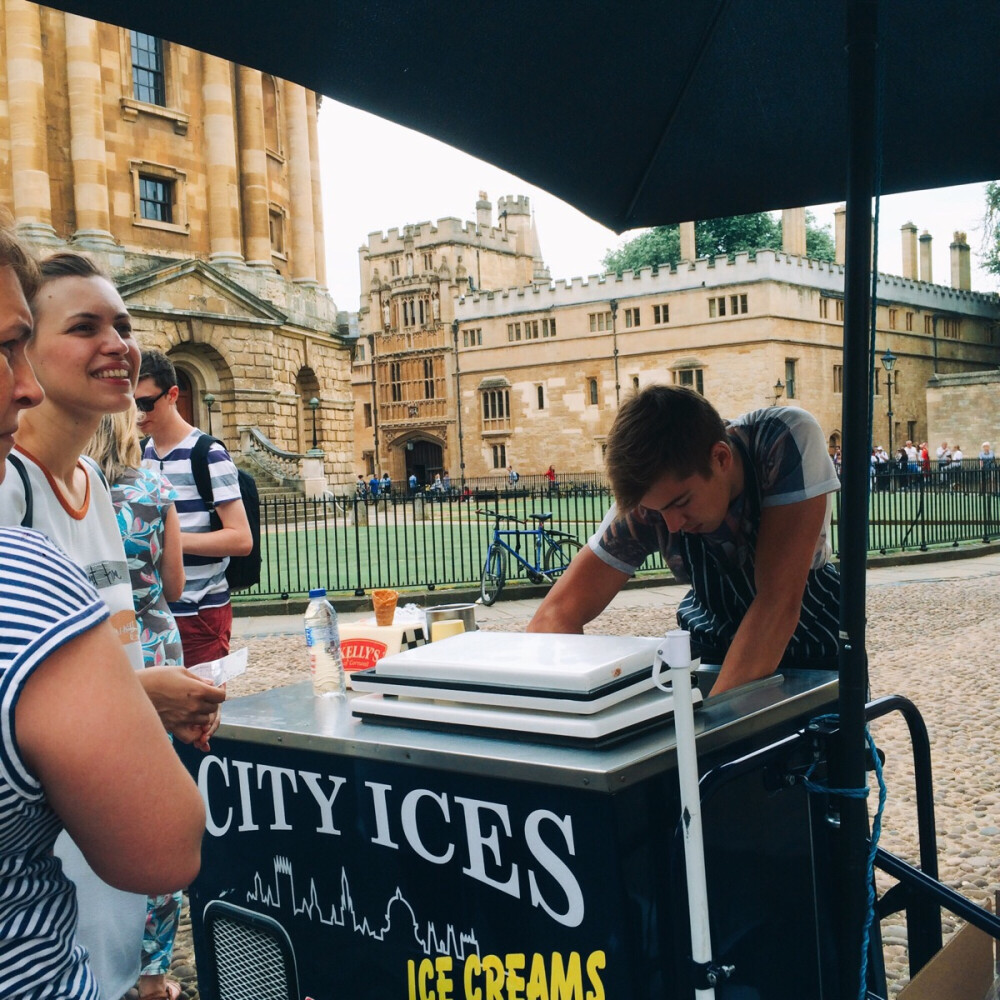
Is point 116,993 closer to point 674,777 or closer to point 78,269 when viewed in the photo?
point 674,777

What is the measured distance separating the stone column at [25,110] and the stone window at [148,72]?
307cm

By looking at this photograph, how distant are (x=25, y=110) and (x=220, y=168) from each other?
18.6ft

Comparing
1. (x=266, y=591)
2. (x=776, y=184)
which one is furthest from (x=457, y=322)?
(x=776, y=184)

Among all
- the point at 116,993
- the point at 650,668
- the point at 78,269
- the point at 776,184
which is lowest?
the point at 116,993

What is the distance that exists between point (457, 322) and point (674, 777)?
58190 millimetres

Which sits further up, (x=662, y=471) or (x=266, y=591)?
(x=662, y=471)

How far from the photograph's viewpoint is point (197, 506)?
Answer: 3.69 meters

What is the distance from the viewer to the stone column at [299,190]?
34.3m

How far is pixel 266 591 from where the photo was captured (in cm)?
1265

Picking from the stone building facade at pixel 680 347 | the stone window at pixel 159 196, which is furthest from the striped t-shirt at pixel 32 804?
the stone building facade at pixel 680 347

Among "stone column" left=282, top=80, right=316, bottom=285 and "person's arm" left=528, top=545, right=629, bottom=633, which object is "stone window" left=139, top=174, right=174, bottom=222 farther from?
"person's arm" left=528, top=545, right=629, bottom=633

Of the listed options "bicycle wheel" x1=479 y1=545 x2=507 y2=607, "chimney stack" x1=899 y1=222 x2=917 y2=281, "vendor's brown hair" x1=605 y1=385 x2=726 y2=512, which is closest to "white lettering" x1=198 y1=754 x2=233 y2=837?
"vendor's brown hair" x1=605 y1=385 x2=726 y2=512

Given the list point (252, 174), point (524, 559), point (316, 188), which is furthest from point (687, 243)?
point (524, 559)

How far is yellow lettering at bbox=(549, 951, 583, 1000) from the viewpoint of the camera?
4.91ft
